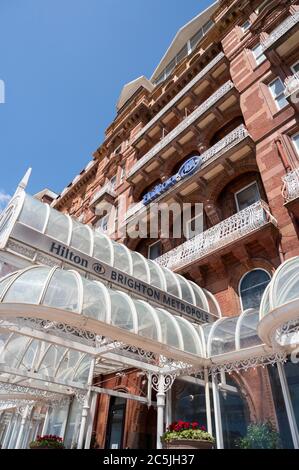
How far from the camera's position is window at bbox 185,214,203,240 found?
53.6 ft

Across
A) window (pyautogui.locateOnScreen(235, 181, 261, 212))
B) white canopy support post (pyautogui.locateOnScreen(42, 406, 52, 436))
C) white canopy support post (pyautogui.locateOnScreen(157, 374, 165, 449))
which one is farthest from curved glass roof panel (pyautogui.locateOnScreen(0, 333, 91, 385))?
window (pyautogui.locateOnScreen(235, 181, 261, 212))

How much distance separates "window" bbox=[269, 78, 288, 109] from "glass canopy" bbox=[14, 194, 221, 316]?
942 centimetres

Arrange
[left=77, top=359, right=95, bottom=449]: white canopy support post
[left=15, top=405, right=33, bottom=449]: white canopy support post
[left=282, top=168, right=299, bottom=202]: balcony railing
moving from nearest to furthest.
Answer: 1. [left=77, top=359, right=95, bottom=449]: white canopy support post
2. [left=282, top=168, right=299, bottom=202]: balcony railing
3. [left=15, top=405, right=33, bottom=449]: white canopy support post

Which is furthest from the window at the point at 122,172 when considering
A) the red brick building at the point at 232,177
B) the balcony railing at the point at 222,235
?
the balcony railing at the point at 222,235

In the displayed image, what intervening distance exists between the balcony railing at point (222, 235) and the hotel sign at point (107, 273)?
252cm

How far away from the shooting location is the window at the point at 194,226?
16336 mm

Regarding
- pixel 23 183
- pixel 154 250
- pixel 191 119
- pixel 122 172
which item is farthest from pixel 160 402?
pixel 122 172

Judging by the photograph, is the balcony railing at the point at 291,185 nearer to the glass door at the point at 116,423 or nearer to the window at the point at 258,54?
the window at the point at 258,54

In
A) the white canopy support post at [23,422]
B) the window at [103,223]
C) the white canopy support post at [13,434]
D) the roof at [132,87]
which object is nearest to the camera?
the white canopy support post at [23,422]

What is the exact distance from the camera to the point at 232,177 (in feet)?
51.1

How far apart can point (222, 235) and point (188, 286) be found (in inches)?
107

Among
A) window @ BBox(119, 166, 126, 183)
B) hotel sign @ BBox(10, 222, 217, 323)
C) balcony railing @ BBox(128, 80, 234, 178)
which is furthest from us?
window @ BBox(119, 166, 126, 183)

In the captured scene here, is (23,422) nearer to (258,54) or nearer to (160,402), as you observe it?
(160,402)

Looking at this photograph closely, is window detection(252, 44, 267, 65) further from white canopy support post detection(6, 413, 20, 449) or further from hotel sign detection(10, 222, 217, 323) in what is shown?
white canopy support post detection(6, 413, 20, 449)
